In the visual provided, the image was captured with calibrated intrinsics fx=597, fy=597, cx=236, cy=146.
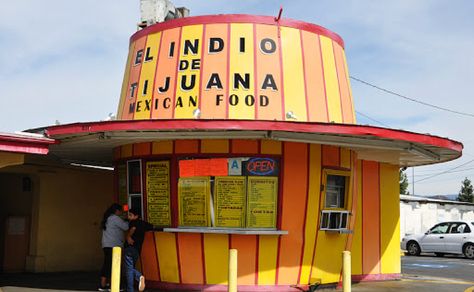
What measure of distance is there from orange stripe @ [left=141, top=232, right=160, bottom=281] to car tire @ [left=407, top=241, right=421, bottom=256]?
601 inches

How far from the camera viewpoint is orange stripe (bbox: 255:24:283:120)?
10.8 m

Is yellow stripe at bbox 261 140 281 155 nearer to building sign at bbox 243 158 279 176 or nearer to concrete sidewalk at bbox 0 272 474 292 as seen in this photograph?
building sign at bbox 243 158 279 176

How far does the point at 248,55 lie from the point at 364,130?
9.25 feet

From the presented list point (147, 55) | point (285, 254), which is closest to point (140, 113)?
point (147, 55)

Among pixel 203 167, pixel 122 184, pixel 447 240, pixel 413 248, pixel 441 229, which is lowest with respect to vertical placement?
pixel 413 248

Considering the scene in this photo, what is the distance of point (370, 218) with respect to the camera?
13.4 metres

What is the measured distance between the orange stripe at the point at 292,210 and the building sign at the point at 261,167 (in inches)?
7.9

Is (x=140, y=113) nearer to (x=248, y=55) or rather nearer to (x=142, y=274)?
(x=248, y=55)

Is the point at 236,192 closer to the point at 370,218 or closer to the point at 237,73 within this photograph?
the point at 237,73

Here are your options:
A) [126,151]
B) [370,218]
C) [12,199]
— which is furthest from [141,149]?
[370,218]

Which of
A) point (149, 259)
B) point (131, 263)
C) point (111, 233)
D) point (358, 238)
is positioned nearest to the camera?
point (131, 263)

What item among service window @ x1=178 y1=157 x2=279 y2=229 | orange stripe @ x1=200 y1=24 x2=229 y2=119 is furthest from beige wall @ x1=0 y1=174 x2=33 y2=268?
orange stripe @ x1=200 y1=24 x2=229 y2=119

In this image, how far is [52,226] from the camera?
46.1 feet

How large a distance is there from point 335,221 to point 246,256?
6.50 ft
